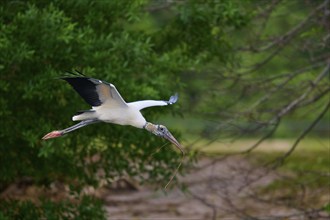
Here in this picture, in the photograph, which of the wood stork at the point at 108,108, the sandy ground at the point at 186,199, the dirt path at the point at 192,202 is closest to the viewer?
the wood stork at the point at 108,108

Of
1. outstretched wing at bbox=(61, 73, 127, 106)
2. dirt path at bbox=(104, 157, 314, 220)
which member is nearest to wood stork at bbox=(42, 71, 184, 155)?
outstretched wing at bbox=(61, 73, 127, 106)

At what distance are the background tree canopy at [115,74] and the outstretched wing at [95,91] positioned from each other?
10.3 ft

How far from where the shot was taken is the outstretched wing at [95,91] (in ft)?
24.2

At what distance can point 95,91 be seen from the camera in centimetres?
761

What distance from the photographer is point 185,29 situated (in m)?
13.4

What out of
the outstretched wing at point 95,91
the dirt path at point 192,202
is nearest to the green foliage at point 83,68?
the outstretched wing at point 95,91

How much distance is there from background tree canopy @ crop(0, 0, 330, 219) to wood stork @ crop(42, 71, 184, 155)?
10.4 feet

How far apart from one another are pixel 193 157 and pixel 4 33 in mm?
3440

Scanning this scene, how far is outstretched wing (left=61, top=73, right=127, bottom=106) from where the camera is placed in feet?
24.2

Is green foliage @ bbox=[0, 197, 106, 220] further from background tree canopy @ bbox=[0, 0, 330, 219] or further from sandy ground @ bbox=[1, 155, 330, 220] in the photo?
sandy ground @ bbox=[1, 155, 330, 220]

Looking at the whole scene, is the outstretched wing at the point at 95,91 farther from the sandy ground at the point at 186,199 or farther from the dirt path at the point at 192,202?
the dirt path at the point at 192,202

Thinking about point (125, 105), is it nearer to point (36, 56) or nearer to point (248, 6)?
point (36, 56)

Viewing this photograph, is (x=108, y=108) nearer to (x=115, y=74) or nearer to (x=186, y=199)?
(x=115, y=74)

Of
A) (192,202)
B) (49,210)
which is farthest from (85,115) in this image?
(192,202)
